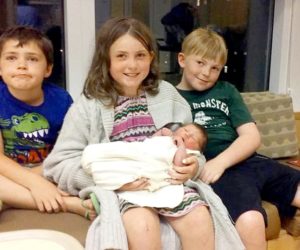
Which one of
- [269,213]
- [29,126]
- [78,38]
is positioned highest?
[78,38]

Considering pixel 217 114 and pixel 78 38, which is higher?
pixel 78 38

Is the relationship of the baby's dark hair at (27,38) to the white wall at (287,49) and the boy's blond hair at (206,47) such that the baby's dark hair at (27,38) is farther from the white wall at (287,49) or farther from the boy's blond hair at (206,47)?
the white wall at (287,49)

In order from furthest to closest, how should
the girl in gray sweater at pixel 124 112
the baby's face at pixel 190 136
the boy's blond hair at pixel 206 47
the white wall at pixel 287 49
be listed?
the white wall at pixel 287 49, the boy's blond hair at pixel 206 47, the baby's face at pixel 190 136, the girl in gray sweater at pixel 124 112

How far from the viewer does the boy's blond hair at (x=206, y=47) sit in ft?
5.75

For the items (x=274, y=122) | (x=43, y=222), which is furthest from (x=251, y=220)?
(x=274, y=122)

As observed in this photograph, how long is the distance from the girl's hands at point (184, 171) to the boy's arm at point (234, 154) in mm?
163

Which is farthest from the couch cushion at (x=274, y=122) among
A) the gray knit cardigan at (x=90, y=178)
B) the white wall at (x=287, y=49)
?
the gray knit cardigan at (x=90, y=178)

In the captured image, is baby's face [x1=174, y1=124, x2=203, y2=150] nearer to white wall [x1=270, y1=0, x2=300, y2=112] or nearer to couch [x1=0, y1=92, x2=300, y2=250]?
couch [x1=0, y1=92, x2=300, y2=250]

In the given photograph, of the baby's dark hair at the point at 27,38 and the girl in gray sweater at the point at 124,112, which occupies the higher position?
the baby's dark hair at the point at 27,38

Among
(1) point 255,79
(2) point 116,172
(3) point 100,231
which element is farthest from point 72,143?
(1) point 255,79

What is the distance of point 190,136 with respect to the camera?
1496mm

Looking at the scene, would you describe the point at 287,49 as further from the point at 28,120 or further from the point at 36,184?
the point at 36,184

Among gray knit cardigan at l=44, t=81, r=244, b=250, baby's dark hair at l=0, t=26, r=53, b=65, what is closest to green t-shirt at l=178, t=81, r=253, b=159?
gray knit cardigan at l=44, t=81, r=244, b=250

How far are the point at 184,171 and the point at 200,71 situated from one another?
504mm
